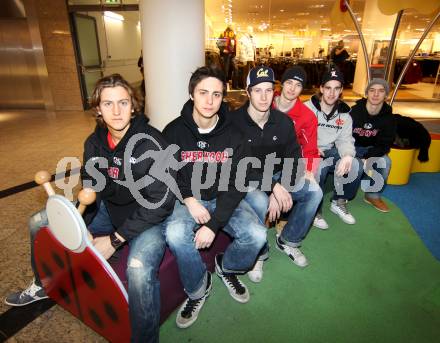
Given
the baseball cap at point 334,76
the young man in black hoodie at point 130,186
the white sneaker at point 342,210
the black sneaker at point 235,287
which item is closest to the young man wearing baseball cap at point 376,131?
the white sneaker at point 342,210

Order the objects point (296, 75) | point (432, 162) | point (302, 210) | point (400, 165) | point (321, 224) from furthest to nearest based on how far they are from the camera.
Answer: point (432, 162), point (400, 165), point (321, 224), point (296, 75), point (302, 210)

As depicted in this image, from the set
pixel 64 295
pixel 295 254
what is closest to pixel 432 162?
pixel 295 254

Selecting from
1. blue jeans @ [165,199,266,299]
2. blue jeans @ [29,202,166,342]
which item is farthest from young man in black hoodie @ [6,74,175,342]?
blue jeans @ [165,199,266,299]

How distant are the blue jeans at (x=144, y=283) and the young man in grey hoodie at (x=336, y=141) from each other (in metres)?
1.82

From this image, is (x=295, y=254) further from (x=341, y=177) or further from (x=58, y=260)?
(x=58, y=260)

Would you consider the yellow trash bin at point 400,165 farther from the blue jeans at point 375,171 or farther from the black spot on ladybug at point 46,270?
the black spot on ladybug at point 46,270

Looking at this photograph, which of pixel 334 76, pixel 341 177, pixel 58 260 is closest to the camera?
pixel 58 260

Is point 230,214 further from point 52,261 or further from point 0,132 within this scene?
point 0,132

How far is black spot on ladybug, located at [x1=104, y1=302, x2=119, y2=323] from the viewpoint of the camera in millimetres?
1437

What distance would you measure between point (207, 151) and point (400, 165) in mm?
2833

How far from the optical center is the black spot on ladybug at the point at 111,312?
144 centimetres

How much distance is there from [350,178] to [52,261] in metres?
2.62

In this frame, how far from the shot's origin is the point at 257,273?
2178 mm

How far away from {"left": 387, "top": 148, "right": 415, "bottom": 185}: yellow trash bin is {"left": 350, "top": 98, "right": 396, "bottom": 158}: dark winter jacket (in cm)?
49
